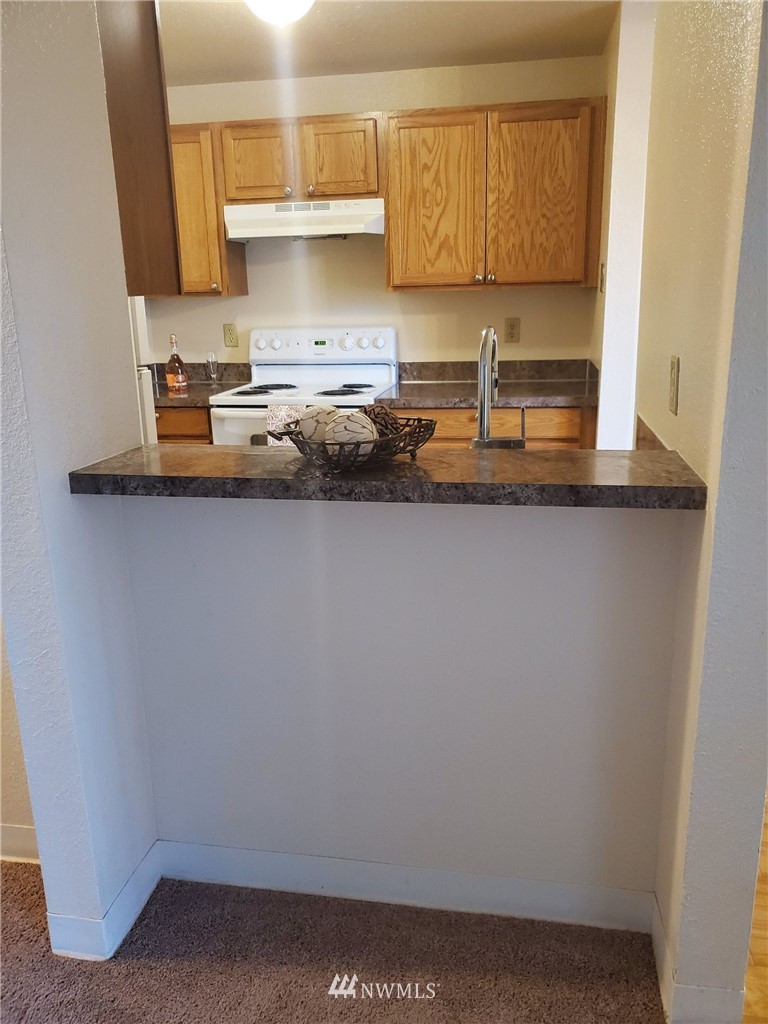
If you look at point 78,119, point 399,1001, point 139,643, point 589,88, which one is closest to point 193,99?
point 589,88

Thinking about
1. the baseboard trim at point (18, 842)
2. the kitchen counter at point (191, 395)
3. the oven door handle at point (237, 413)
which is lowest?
the baseboard trim at point (18, 842)

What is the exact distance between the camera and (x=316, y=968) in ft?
4.84

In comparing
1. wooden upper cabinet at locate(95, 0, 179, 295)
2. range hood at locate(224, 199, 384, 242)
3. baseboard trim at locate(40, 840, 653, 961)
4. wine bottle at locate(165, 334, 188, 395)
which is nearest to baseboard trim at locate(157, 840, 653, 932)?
baseboard trim at locate(40, 840, 653, 961)

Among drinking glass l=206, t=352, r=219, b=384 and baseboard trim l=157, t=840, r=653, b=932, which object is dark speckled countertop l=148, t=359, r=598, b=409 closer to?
drinking glass l=206, t=352, r=219, b=384

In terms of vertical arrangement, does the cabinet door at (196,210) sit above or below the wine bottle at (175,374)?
above

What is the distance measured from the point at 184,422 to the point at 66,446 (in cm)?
226

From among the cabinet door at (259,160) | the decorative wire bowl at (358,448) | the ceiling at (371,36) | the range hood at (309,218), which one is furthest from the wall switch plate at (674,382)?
the cabinet door at (259,160)

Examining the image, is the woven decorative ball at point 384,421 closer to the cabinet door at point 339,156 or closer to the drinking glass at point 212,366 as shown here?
the cabinet door at point 339,156

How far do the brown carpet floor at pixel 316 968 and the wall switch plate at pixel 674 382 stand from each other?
1.08m

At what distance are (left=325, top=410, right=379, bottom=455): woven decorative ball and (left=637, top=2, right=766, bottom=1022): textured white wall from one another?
0.55 metres

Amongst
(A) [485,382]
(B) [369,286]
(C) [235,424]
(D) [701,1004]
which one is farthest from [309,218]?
(D) [701,1004]

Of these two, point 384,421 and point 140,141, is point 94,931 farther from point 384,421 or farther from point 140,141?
point 140,141

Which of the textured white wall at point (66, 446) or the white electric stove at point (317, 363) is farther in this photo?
the white electric stove at point (317, 363)

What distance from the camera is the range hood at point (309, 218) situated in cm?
340
